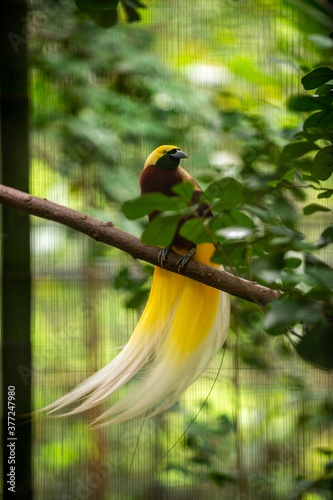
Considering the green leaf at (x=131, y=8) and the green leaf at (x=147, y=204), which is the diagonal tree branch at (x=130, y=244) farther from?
the green leaf at (x=131, y=8)

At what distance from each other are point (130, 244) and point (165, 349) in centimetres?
13

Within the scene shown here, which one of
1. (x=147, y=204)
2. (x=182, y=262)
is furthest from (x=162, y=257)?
(x=147, y=204)

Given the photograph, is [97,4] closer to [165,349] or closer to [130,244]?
[130,244]

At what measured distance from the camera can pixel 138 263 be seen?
81 centimetres

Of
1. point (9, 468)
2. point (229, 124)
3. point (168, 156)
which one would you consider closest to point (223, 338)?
point (168, 156)

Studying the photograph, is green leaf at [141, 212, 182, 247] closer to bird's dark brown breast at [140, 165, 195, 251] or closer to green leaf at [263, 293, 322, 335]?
green leaf at [263, 293, 322, 335]

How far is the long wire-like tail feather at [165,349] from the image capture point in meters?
0.43

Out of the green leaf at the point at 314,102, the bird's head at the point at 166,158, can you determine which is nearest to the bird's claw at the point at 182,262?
the bird's head at the point at 166,158

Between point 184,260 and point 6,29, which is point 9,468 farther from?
point 6,29

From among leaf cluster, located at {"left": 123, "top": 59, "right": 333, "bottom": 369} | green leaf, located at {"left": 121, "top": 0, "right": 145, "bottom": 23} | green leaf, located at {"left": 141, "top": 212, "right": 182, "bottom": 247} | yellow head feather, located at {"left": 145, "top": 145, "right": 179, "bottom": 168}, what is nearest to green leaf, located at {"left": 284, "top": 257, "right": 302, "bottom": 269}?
leaf cluster, located at {"left": 123, "top": 59, "right": 333, "bottom": 369}

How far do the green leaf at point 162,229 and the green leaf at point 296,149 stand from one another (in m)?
0.14

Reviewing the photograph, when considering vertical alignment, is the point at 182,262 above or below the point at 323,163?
below

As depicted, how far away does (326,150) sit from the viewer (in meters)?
0.35

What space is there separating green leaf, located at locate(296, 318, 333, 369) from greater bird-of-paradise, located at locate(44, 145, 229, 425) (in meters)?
0.21
